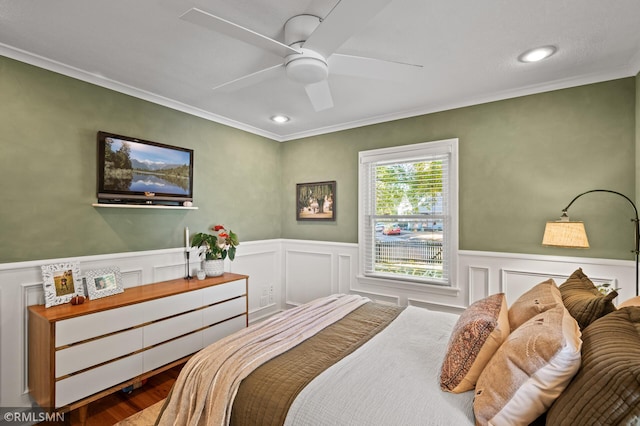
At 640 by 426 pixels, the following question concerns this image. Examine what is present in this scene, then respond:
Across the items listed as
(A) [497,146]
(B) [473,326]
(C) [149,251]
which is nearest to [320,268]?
(C) [149,251]

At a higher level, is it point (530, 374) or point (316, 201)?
point (316, 201)

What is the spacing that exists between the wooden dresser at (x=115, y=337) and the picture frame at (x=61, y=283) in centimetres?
10

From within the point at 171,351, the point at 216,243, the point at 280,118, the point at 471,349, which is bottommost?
the point at 171,351

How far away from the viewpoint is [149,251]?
302 cm

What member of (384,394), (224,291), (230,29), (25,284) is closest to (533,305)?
(384,394)

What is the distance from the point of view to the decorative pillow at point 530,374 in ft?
3.45

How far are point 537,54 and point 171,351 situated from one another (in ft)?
12.3

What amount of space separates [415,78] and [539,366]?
7.65 feet

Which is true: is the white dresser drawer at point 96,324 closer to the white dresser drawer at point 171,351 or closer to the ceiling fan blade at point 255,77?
the white dresser drawer at point 171,351

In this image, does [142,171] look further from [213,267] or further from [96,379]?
[96,379]

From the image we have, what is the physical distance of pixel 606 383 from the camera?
910mm

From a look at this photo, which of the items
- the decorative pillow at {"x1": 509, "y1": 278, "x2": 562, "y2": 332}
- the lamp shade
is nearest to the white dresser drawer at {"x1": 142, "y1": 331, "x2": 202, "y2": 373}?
the decorative pillow at {"x1": 509, "y1": 278, "x2": 562, "y2": 332}

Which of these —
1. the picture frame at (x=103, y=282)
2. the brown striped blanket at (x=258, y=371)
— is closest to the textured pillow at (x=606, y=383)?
the brown striped blanket at (x=258, y=371)

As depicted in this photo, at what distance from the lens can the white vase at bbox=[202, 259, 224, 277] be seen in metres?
3.35
